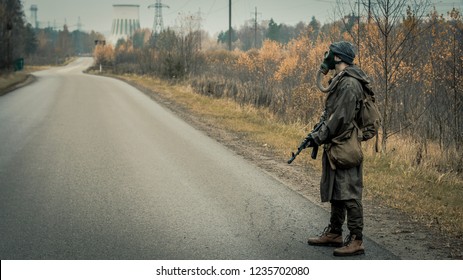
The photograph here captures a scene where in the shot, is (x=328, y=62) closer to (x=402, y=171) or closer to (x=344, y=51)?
(x=344, y=51)

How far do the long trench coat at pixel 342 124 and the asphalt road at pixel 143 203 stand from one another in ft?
2.01

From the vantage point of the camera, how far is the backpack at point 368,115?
468cm

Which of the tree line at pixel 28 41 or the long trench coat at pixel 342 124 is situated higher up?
the tree line at pixel 28 41

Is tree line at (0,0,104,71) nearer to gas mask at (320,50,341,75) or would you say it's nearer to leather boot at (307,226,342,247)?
gas mask at (320,50,341,75)

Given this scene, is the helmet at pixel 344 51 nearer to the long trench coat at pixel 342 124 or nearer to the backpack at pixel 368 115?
the long trench coat at pixel 342 124

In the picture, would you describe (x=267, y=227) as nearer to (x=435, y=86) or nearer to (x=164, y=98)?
(x=435, y=86)

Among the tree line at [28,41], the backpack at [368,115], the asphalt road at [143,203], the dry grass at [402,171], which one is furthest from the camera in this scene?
the tree line at [28,41]

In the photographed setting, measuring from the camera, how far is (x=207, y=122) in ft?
51.8

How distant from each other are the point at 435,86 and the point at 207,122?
6.54m

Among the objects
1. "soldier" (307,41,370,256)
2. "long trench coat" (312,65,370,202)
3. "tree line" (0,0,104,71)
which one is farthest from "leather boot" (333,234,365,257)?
"tree line" (0,0,104,71)

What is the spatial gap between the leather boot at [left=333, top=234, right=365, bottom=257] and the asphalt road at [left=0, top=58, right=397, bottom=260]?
0.09 m

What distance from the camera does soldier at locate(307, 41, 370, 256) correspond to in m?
4.55

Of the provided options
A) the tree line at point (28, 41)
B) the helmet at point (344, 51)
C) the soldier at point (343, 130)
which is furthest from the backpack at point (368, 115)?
the tree line at point (28, 41)

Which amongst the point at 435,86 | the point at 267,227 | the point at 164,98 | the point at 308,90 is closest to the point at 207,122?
the point at 308,90
